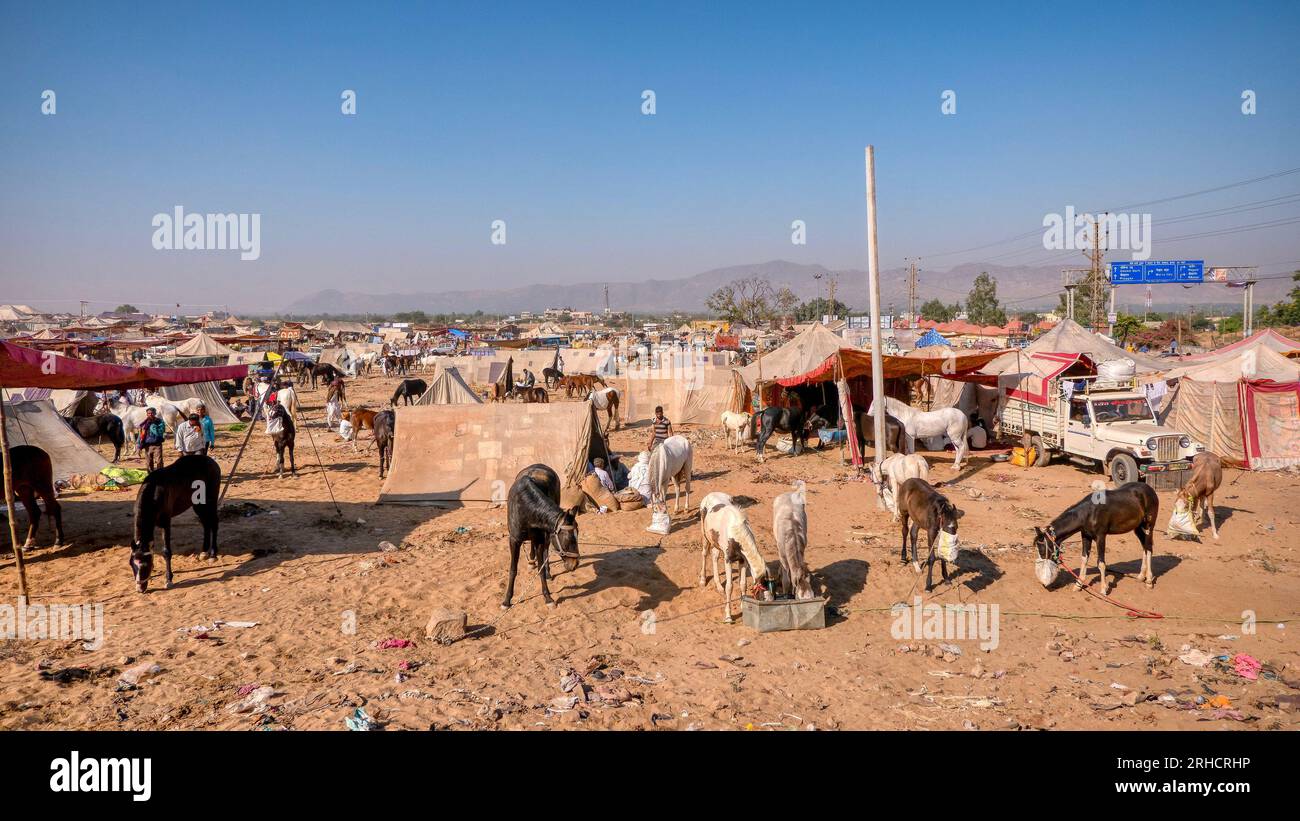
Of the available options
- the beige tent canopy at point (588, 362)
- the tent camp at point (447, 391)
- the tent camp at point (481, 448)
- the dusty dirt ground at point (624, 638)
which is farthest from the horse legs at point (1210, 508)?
the beige tent canopy at point (588, 362)

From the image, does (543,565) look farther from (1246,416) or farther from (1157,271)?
(1157,271)

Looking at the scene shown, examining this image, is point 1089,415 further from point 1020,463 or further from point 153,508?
point 153,508

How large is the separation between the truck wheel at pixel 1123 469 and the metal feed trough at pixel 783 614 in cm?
1086

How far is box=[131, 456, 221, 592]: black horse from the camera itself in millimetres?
9828

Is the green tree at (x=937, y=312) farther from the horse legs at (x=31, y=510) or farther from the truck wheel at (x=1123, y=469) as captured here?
the horse legs at (x=31, y=510)

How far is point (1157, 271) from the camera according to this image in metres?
55.2

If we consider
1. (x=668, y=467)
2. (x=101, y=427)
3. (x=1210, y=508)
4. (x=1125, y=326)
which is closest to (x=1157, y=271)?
(x=1125, y=326)

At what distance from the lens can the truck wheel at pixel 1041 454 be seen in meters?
18.5

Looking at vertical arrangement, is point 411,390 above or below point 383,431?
above

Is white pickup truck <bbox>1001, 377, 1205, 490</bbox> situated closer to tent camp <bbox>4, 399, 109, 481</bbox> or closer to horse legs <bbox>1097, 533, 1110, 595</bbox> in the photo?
horse legs <bbox>1097, 533, 1110, 595</bbox>

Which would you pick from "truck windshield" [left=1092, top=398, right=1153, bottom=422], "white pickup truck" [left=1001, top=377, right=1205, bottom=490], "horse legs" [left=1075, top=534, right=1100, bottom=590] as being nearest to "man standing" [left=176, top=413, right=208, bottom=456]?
"horse legs" [left=1075, top=534, right=1100, bottom=590]

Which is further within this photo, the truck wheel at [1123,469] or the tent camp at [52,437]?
the tent camp at [52,437]

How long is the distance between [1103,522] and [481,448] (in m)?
11.6
